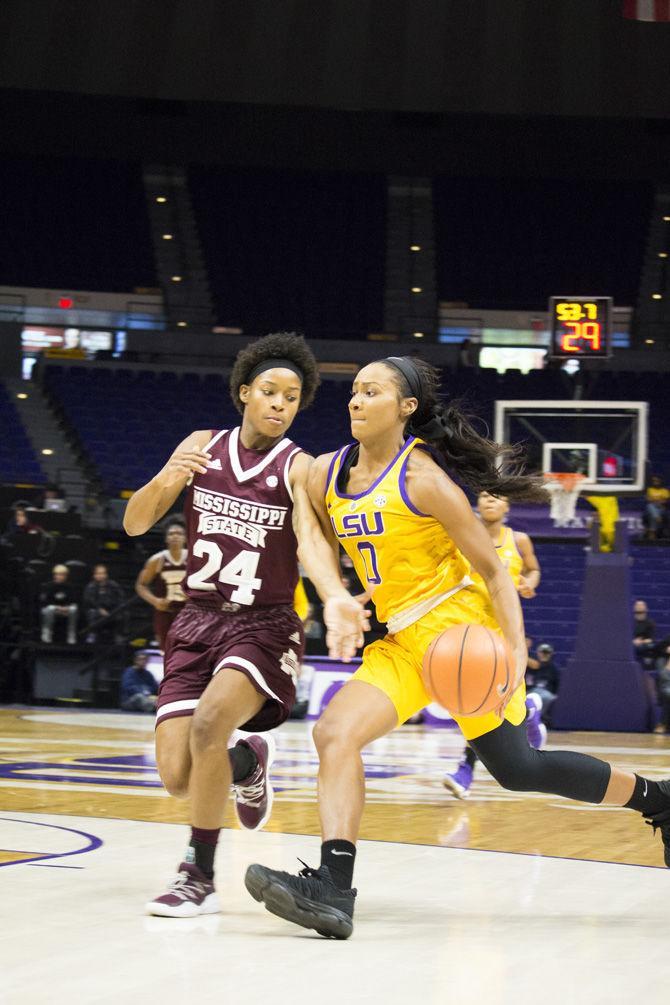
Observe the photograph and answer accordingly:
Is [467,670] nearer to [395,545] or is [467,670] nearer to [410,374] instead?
[395,545]

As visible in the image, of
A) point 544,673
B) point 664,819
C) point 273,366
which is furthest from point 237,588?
point 544,673

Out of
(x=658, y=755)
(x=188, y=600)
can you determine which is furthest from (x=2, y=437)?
(x=188, y=600)

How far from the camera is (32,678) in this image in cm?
1514

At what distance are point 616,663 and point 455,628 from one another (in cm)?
1084

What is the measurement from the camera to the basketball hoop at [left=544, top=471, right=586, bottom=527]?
52.5ft

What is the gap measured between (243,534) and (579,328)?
14275mm

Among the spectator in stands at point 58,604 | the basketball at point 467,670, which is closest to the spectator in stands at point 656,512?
the spectator in stands at point 58,604

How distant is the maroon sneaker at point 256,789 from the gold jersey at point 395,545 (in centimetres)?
69

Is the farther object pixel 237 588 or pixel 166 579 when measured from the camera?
pixel 166 579

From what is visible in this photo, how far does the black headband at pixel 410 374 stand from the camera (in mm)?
4363

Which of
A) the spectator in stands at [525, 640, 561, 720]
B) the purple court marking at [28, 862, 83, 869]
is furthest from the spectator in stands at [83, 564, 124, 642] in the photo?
the purple court marking at [28, 862, 83, 869]

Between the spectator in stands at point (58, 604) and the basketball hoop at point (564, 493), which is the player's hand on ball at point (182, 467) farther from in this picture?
the basketball hoop at point (564, 493)

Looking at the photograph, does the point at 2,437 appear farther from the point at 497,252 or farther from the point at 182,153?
the point at 497,252

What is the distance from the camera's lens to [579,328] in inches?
709
